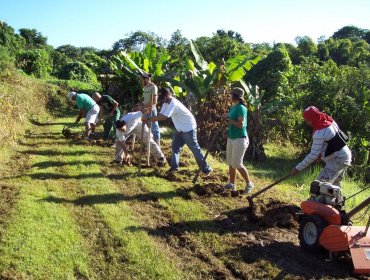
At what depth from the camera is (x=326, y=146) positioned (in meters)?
6.35

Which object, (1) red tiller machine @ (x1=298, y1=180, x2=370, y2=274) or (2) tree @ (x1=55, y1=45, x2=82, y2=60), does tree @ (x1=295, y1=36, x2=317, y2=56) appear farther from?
(2) tree @ (x1=55, y1=45, x2=82, y2=60)

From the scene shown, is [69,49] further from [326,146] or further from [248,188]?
[326,146]

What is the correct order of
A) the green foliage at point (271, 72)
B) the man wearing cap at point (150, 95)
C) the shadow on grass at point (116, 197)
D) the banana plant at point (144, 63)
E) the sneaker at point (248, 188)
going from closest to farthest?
the shadow on grass at point (116, 197) → the sneaker at point (248, 188) → the man wearing cap at point (150, 95) → the banana plant at point (144, 63) → the green foliage at point (271, 72)

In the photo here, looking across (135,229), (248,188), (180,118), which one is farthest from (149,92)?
(135,229)

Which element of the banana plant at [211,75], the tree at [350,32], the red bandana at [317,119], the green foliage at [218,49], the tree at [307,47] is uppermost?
the tree at [350,32]

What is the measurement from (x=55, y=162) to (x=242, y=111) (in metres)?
4.86

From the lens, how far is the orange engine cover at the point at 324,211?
546 centimetres

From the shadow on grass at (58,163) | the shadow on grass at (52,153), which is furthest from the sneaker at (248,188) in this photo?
the shadow on grass at (52,153)

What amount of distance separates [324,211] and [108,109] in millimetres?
8525

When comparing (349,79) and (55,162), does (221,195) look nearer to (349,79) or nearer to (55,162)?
(55,162)

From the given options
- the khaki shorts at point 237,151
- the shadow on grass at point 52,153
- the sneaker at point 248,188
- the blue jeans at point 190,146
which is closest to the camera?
the khaki shorts at point 237,151

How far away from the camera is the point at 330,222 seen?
550 centimetres

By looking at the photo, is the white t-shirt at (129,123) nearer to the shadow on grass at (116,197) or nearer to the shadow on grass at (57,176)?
the shadow on grass at (57,176)

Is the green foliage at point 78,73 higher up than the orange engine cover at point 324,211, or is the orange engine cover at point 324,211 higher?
the green foliage at point 78,73
